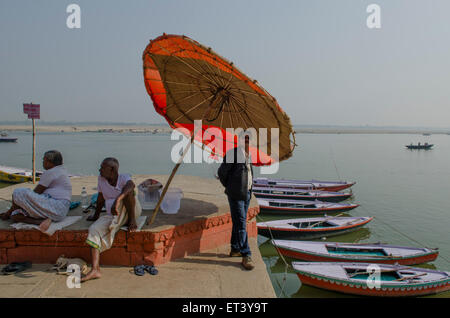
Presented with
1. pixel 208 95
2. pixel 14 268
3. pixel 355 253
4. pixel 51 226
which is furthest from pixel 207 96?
pixel 355 253

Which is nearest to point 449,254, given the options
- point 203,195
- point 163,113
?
point 203,195

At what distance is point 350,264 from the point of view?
909 centimetres

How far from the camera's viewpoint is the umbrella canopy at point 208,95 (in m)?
3.82

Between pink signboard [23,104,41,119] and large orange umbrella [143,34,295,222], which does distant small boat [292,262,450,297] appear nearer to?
large orange umbrella [143,34,295,222]

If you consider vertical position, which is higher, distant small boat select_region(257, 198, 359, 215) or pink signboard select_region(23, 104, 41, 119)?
pink signboard select_region(23, 104, 41, 119)

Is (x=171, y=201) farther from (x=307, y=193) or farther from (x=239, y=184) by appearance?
(x=307, y=193)

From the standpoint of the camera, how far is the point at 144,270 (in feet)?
12.0

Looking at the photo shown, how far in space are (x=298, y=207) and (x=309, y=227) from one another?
14.1 ft

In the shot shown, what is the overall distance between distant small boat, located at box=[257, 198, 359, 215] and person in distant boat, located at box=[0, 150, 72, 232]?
42.0ft

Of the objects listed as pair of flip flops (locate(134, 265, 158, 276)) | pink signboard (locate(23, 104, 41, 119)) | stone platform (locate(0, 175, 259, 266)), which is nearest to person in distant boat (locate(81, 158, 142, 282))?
stone platform (locate(0, 175, 259, 266))

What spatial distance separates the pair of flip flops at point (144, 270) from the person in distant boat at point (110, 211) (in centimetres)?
41

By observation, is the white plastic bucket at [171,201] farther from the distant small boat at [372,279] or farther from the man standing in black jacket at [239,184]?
the distant small boat at [372,279]

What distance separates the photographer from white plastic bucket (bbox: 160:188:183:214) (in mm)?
4431

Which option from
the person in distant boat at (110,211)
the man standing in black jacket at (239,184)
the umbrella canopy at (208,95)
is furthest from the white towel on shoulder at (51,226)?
the umbrella canopy at (208,95)
